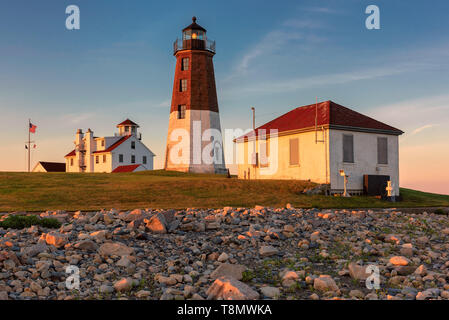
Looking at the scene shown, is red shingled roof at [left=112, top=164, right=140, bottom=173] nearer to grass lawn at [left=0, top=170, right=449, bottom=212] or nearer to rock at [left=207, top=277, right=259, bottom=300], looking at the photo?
grass lawn at [left=0, top=170, right=449, bottom=212]

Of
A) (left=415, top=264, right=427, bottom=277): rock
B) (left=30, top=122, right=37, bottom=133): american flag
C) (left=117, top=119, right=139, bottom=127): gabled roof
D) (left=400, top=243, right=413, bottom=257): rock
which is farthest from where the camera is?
(left=117, top=119, right=139, bottom=127): gabled roof

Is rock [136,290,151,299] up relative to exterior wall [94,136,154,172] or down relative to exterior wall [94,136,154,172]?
down

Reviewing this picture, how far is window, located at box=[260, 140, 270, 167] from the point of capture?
29647 mm

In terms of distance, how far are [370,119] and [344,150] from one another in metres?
3.97

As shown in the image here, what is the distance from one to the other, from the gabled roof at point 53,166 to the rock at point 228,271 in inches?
2764

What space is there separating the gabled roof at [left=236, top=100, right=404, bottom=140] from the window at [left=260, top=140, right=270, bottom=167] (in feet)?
2.55

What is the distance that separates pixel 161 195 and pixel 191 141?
763 inches

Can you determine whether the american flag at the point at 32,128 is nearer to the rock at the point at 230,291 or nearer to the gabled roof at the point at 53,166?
the gabled roof at the point at 53,166

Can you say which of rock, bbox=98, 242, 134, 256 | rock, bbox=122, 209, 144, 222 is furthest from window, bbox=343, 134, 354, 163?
rock, bbox=98, 242, 134, 256

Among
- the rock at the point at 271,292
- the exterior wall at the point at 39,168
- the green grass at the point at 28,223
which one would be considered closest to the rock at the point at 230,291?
the rock at the point at 271,292

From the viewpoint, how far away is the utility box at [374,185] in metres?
26.1

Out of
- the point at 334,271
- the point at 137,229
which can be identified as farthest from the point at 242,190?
the point at 334,271

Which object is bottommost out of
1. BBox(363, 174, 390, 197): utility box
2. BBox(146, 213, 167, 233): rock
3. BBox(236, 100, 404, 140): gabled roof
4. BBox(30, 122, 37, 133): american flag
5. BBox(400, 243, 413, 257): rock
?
BBox(400, 243, 413, 257): rock

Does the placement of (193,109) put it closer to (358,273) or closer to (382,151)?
(382,151)
